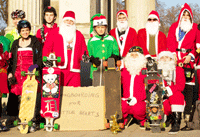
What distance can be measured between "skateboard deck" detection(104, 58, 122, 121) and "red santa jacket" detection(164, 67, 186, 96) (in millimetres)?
900

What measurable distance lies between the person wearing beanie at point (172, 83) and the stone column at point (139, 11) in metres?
4.11

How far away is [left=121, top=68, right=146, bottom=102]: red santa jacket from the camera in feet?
20.2

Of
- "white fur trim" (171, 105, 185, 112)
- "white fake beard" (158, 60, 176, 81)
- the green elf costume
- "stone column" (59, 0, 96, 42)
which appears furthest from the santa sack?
"stone column" (59, 0, 96, 42)

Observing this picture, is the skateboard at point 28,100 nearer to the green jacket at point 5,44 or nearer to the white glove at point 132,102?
the green jacket at point 5,44

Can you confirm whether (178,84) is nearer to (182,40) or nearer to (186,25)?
(182,40)

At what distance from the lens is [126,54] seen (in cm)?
692

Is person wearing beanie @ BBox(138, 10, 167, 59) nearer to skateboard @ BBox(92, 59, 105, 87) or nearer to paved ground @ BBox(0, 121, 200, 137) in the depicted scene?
skateboard @ BBox(92, 59, 105, 87)

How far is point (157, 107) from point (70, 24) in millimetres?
2302

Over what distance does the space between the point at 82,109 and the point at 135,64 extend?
128 centimetres

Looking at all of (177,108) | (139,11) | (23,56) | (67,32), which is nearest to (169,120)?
(177,108)

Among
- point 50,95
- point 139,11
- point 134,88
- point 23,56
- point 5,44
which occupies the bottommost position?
point 50,95

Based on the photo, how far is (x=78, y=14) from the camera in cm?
902

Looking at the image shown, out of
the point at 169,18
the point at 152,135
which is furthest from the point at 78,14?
the point at 169,18

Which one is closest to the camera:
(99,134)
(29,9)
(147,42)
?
(99,134)
